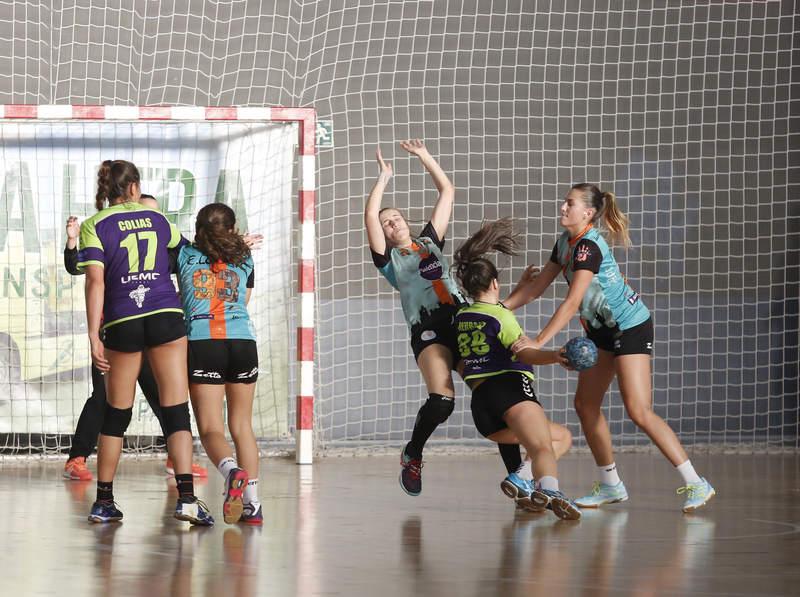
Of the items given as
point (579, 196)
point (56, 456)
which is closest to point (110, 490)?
point (579, 196)

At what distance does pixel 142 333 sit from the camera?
15.5 ft

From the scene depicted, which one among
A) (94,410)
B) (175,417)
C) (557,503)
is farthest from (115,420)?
(94,410)

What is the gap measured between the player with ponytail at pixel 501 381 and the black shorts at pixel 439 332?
118 millimetres

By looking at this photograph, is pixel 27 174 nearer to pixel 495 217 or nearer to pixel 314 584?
pixel 495 217

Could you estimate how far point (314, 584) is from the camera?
3496mm

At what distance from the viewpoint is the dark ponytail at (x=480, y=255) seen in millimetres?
5277

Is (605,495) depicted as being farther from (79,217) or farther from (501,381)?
(79,217)

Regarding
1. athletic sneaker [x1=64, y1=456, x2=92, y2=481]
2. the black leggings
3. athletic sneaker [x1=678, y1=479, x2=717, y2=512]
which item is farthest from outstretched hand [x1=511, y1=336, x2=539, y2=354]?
athletic sneaker [x1=64, y1=456, x2=92, y2=481]

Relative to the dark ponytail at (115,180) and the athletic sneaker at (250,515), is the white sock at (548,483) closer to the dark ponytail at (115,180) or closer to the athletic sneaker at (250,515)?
the athletic sneaker at (250,515)

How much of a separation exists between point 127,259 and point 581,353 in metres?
1.84

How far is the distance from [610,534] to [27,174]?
5500mm

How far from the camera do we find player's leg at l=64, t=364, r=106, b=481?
22.3ft

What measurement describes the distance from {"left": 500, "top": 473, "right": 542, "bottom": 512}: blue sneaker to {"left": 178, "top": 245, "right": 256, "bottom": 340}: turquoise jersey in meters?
1.28

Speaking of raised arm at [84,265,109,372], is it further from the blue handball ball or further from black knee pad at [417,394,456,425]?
the blue handball ball
